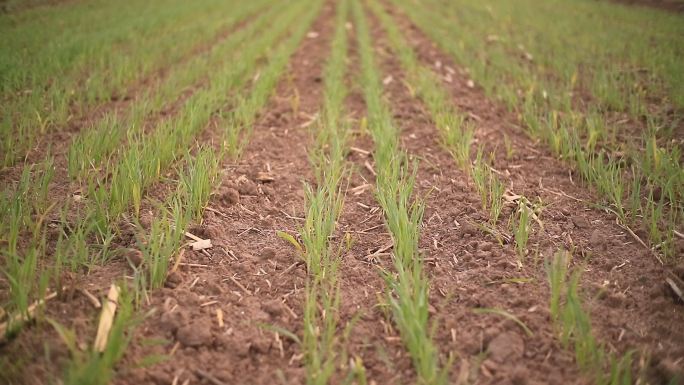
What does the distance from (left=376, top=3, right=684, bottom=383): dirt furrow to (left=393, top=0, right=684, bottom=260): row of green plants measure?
0.52ft

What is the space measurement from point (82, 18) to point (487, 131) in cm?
657

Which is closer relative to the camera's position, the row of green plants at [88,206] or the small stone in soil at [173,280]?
the row of green plants at [88,206]

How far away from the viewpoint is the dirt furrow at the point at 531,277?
1277mm

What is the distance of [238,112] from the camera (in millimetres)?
3010

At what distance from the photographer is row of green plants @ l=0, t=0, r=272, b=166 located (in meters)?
2.76

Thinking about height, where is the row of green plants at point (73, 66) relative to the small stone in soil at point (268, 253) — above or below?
above

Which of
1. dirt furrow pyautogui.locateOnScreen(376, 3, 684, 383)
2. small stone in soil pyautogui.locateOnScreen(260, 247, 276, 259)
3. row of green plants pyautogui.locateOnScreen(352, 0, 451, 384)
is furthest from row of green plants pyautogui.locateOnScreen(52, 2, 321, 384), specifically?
Result: dirt furrow pyautogui.locateOnScreen(376, 3, 684, 383)

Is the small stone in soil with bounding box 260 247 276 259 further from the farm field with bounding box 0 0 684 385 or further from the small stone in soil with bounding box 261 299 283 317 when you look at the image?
the small stone in soil with bounding box 261 299 283 317

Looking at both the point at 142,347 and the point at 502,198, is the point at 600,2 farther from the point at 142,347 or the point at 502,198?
the point at 142,347

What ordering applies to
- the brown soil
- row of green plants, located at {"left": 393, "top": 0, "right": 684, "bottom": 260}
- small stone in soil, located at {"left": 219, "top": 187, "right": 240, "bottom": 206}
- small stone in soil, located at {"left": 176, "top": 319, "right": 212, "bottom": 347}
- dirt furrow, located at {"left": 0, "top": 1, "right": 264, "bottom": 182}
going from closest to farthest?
small stone in soil, located at {"left": 176, "top": 319, "right": 212, "bottom": 347} → row of green plants, located at {"left": 393, "top": 0, "right": 684, "bottom": 260} → small stone in soil, located at {"left": 219, "top": 187, "right": 240, "bottom": 206} → dirt furrow, located at {"left": 0, "top": 1, "right": 264, "bottom": 182} → the brown soil

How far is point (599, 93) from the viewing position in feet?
11.4

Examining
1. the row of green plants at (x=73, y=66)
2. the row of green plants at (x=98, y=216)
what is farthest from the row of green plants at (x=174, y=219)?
the row of green plants at (x=73, y=66)

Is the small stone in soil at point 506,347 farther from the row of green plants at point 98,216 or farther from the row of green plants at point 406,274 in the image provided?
the row of green plants at point 98,216

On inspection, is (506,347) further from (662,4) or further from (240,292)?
(662,4)
